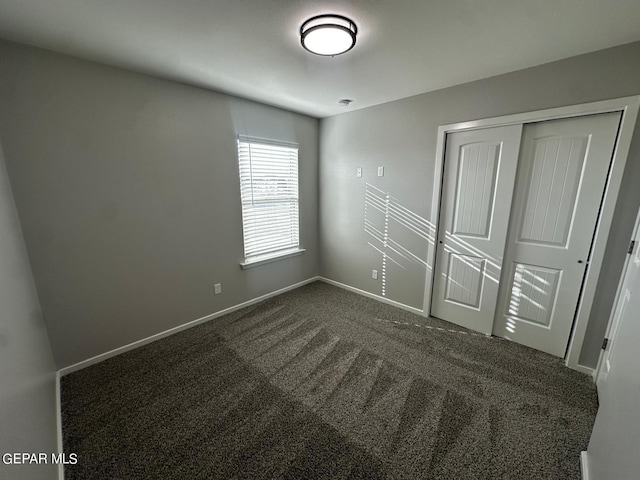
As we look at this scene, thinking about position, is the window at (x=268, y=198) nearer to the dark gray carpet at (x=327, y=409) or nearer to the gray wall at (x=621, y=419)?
the dark gray carpet at (x=327, y=409)

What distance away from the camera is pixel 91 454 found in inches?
57.4

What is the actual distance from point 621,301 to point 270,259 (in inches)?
124

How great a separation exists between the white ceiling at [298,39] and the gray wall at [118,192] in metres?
0.24

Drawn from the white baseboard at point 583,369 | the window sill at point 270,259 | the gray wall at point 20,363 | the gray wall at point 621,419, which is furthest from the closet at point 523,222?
the gray wall at point 20,363

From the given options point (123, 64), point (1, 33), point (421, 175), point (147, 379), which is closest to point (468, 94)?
point (421, 175)

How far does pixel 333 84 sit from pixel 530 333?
2919 millimetres

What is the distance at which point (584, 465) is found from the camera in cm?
136

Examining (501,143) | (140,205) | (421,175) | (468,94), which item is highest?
(468,94)

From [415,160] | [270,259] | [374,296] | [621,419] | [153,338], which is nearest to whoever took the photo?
[621,419]

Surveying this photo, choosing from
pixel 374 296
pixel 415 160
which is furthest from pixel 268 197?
pixel 374 296

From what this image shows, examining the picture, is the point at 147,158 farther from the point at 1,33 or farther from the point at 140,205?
the point at 1,33

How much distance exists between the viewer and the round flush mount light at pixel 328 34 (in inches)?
58.3

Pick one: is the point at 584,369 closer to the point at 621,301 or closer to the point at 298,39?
the point at 621,301

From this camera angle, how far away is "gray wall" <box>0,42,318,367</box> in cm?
180
